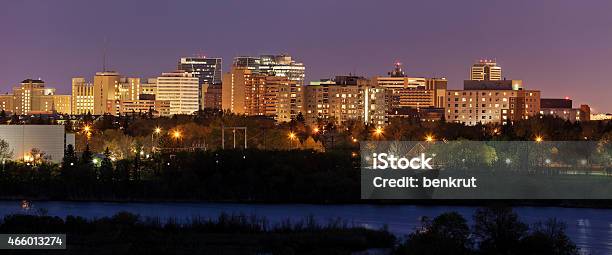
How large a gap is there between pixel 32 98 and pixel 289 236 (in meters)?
70.8

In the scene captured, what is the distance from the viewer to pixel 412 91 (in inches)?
2776

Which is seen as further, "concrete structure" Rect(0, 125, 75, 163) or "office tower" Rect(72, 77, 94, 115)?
"office tower" Rect(72, 77, 94, 115)

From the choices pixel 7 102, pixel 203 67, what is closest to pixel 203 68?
pixel 203 67

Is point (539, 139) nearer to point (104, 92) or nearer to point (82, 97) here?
point (104, 92)

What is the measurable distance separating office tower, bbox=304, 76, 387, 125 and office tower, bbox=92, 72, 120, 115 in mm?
24619

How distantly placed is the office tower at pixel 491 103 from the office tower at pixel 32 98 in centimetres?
3193

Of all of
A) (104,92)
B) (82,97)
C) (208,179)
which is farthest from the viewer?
(82,97)

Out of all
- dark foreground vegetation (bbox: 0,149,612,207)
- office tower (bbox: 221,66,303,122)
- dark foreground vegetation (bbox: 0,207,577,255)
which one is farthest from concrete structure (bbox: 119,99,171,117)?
dark foreground vegetation (bbox: 0,207,577,255)

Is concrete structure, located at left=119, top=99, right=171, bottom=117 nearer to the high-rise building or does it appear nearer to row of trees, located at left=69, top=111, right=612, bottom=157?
the high-rise building

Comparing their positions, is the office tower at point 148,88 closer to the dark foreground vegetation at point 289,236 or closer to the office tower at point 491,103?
the office tower at point 491,103

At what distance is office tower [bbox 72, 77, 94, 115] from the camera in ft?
265

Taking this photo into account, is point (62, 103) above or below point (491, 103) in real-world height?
above

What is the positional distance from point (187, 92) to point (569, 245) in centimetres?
6686

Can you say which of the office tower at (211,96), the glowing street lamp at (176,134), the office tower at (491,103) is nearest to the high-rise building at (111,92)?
the office tower at (211,96)
